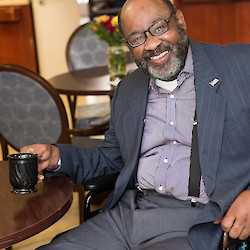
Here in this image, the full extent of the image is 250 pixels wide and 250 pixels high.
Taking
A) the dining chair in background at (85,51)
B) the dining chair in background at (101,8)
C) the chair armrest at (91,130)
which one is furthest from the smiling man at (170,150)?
the dining chair in background at (101,8)

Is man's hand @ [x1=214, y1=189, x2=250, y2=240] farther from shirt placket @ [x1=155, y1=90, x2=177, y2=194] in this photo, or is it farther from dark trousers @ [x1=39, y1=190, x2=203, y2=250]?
shirt placket @ [x1=155, y1=90, x2=177, y2=194]

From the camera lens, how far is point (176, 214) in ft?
5.72

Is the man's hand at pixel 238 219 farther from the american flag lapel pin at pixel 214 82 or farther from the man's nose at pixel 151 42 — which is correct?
the man's nose at pixel 151 42

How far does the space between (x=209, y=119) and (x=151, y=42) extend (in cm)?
36

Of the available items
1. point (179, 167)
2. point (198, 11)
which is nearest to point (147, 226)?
point (179, 167)

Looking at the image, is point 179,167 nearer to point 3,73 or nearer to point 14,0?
point 3,73

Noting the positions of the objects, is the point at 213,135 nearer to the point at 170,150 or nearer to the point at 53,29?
the point at 170,150

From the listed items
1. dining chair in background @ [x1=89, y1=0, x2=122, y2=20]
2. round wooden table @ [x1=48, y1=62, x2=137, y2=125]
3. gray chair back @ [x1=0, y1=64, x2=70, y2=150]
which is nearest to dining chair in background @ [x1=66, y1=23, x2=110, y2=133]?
round wooden table @ [x1=48, y1=62, x2=137, y2=125]

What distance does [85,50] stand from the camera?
14.2 ft

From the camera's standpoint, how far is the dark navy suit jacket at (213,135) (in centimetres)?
167

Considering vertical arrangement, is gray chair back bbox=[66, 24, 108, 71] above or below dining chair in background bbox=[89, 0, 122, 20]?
below

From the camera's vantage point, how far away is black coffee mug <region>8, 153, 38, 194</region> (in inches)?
61.4

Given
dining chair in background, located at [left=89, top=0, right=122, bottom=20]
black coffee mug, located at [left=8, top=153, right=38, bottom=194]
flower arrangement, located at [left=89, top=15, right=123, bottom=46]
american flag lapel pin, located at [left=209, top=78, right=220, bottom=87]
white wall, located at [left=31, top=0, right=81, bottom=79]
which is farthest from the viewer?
→ dining chair in background, located at [left=89, top=0, right=122, bottom=20]

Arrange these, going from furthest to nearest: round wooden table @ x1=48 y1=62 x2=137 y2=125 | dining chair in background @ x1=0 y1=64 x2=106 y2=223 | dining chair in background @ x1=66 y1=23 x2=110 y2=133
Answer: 1. dining chair in background @ x1=66 y1=23 x2=110 y2=133
2. round wooden table @ x1=48 y1=62 x2=137 y2=125
3. dining chair in background @ x1=0 y1=64 x2=106 y2=223
